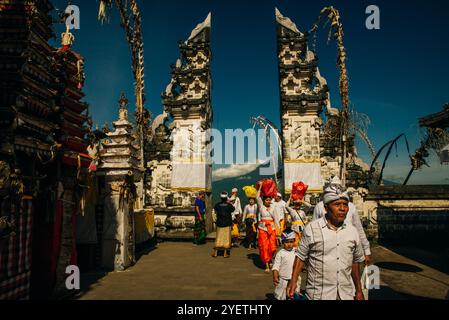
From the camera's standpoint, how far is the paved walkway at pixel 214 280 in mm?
5434

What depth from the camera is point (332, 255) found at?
285 centimetres

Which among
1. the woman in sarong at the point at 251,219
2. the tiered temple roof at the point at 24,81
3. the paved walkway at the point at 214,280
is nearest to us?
the tiered temple roof at the point at 24,81

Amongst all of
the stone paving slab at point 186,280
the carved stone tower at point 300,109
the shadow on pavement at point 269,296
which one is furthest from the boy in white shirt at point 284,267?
the carved stone tower at point 300,109

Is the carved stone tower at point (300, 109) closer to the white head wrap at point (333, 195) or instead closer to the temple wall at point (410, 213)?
the temple wall at point (410, 213)

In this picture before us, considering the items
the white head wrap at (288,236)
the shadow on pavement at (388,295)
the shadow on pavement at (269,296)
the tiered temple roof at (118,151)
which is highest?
the tiered temple roof at (118,151)

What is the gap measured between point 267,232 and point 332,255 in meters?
4.62

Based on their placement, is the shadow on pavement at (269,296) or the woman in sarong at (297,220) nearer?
the shadow on pavement at (269,296)

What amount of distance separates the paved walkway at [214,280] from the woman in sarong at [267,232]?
407 millimetres

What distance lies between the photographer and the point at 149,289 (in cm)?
574

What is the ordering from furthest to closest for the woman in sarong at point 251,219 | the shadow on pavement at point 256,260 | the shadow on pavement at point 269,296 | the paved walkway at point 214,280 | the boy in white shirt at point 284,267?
the woman in sarong at point 251,219 → the shadow on pavement at point 256,260 → the paved walkway at point 214,280 → the shadow on pavement at point 269,296 → the boy in white shirt at point 284,267

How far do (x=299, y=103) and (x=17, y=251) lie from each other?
35.4 feet


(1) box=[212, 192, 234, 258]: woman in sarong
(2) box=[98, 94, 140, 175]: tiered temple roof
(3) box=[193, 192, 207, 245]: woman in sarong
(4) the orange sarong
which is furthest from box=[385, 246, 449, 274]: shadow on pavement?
(2) box=[98, 94, 140, 175]: tiered temple roof

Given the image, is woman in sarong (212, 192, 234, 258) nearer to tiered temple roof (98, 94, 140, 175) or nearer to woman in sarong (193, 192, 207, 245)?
woman in sarong (193, 192, 207, 245)
